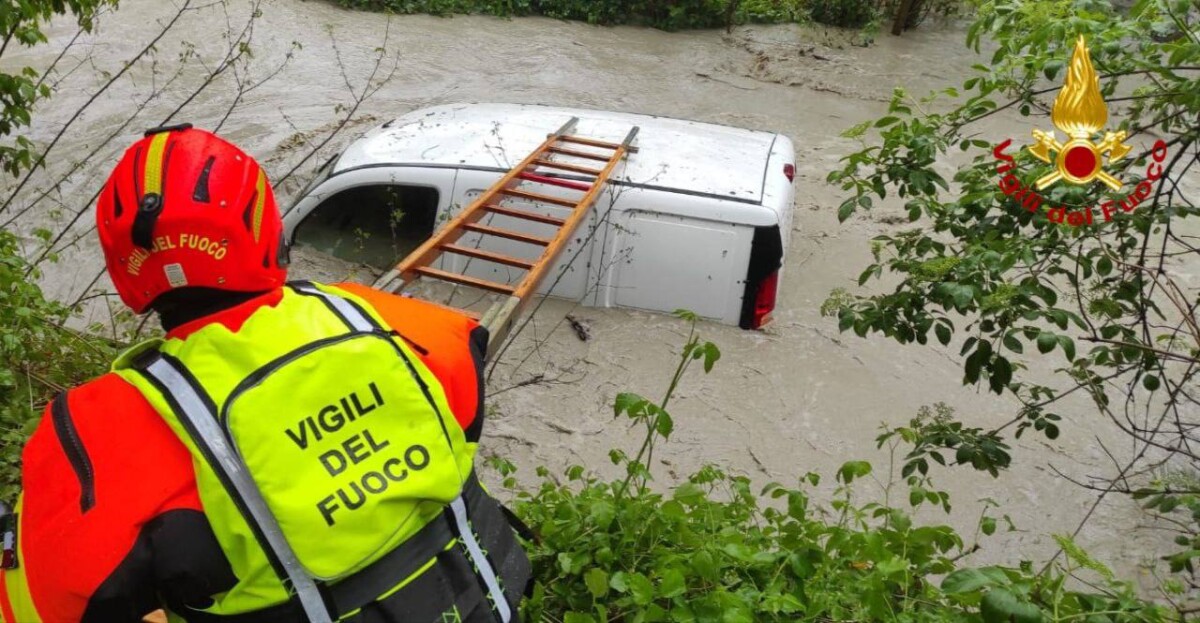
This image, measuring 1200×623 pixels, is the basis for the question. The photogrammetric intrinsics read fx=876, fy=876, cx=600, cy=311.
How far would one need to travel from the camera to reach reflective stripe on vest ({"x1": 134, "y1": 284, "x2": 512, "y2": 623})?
131 centimetres

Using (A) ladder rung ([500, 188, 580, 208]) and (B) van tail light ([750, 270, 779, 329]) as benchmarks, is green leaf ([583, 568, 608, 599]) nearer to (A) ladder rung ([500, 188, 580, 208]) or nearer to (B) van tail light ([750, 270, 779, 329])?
(A) ladder rung ([500, 188, 580, 208])

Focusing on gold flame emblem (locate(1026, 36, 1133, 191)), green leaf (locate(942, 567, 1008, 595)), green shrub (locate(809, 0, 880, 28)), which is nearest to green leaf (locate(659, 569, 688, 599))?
green leaf (locate(942, 567, 1008, 595))

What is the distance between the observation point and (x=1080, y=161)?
282 cm

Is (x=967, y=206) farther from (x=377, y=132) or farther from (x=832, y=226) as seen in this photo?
(x=832, y=226)

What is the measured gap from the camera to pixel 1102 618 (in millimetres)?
1849

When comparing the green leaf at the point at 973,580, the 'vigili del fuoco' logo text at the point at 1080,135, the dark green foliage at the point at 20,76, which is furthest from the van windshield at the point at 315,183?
the green leaf at the point at 973,580

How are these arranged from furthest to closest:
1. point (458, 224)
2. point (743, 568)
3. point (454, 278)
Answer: point (458, 224) → point (454, 278) → point (743, 568)

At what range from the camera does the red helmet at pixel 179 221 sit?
1.41m

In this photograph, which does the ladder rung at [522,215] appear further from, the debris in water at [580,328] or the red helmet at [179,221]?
the red helmet at [179,221]

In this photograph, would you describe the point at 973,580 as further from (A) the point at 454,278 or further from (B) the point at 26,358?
(B) the point at 26,358

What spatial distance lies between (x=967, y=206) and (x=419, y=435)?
8.88 ft

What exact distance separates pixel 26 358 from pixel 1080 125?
165 inches

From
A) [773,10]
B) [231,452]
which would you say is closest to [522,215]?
[231,452]

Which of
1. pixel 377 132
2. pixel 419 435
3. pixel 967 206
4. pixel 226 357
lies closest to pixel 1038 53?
pixel 967 206
